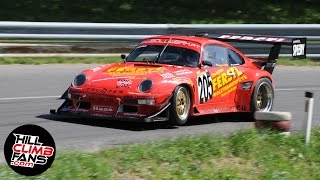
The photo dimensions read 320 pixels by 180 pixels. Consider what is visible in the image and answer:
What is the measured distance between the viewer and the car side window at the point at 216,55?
10.9 metres

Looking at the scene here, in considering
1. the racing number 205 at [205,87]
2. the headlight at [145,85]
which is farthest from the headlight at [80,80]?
the racing number 205 at [205,87]

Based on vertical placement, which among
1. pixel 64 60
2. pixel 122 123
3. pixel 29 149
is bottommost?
pixel 122 123

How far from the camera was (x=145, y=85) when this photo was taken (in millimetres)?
9648

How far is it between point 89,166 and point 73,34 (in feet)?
33.8

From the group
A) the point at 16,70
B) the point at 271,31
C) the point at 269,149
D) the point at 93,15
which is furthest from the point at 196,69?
the point at 93,15

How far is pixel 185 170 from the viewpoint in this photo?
7383mm

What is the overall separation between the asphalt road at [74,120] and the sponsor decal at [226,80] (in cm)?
51

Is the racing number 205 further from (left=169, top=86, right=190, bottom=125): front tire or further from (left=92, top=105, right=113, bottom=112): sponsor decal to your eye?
(left=92, top=105, right=113, bottom=112): sponsor decal

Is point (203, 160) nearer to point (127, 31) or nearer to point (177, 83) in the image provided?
point (177, 83)

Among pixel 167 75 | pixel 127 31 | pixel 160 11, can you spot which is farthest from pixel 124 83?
pixel 160 11

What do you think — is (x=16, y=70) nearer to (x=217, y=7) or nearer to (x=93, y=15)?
(x=93, y=15)

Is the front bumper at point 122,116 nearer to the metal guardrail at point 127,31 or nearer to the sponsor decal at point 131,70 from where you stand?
the sponsor decal at point 131,70

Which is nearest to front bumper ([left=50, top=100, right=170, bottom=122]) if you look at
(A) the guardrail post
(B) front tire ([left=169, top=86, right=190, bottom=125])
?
(B) front tire ([left=169, top=86, right=190, bottom=125])

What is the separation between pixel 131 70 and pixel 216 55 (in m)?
1.60
